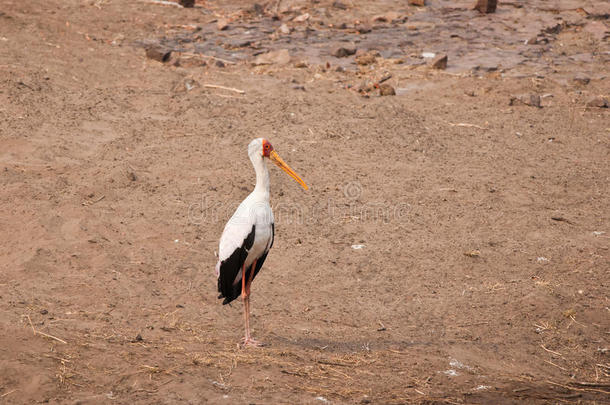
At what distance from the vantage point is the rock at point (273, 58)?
424 inches

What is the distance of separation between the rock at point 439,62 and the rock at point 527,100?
1478 millimetres

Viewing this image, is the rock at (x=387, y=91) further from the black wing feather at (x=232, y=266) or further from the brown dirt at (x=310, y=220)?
the black wing feather at (x=232, y=266)

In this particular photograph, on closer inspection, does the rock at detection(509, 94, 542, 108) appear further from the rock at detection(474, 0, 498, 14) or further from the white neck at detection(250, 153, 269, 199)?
the white neck at detection(250, 153, 269, 199)

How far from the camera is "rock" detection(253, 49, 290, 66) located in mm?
10781

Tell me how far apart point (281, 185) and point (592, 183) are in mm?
3421

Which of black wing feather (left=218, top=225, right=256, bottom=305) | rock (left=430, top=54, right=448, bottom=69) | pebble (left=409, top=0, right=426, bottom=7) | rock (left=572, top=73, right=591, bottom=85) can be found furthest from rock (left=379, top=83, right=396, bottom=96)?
black wing feather (left=218, top=225, right=256, bottom=305)

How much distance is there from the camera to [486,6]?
43.1 feet

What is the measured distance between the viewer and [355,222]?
6949mm

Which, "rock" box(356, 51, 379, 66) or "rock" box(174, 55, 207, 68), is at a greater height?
"rock" box(356, 51, 379, 66)

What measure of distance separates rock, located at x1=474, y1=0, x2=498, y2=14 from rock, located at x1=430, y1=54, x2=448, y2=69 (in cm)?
309

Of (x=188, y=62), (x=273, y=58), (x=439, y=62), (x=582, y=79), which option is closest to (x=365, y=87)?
(x=439, y=62)

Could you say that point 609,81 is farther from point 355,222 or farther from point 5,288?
point 5,288

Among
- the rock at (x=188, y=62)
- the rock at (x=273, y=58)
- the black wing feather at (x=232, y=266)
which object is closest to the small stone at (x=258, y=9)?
the rock at (x=273, y=58)

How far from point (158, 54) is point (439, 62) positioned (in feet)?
14.0
